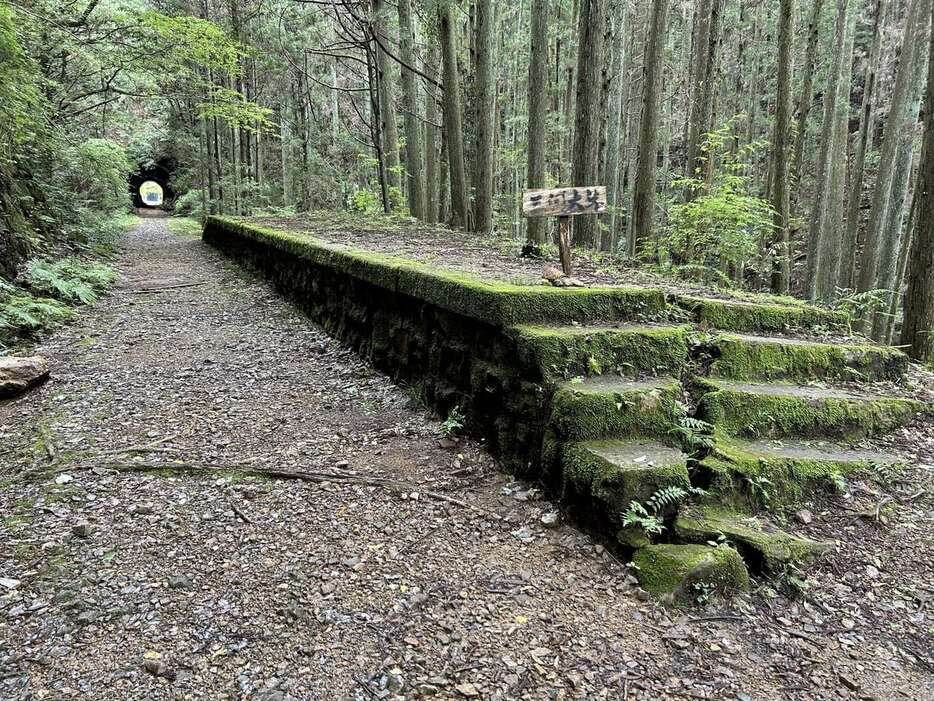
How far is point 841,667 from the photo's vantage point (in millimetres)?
2156

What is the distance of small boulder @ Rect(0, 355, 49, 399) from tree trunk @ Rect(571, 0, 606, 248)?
24.3 ft

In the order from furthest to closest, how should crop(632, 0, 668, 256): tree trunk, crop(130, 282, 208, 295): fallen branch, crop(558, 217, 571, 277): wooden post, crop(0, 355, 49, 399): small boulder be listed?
crop(632, 0, 668, 256): tree trunk
crop(130, 282, 208, 295): fallen branch
crop(0, 355, 49, 399): small boulder
crop(558, 217, 571, 277): wooden post

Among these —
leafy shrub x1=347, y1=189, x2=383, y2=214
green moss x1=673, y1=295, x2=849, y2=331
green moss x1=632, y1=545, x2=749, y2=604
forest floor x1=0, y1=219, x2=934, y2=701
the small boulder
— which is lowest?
forest floor x1=0, y1=219, x2=934, y2=701

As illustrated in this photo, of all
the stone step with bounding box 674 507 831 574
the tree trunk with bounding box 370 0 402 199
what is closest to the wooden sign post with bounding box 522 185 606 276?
the stone step with bounding box 674 507 831 574

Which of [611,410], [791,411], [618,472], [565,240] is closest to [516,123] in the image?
[565,240]

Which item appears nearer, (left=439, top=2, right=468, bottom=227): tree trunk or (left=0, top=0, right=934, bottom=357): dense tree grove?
(left=0, top=0, right=934, bottom=357): dense tree grove

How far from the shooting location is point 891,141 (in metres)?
11.9

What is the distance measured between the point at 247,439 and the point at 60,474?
1.11 metres

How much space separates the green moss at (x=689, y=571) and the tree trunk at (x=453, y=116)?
9036 mm

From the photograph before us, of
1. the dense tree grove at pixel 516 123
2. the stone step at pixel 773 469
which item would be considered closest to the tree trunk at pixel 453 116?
the dense tree grove at pixel 516 123

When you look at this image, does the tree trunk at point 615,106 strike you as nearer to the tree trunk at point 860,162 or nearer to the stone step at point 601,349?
the tree trunk at point 860,162

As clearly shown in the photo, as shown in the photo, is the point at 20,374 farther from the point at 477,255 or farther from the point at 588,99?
the point at 588,99

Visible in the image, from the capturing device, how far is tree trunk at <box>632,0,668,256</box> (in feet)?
31.5

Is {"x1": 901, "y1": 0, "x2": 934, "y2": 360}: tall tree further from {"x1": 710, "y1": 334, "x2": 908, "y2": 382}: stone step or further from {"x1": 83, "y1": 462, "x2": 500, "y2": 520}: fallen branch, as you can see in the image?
{"x1": 83, "y1": 462, "x2": 500, "y2": 520}: fallen branch
